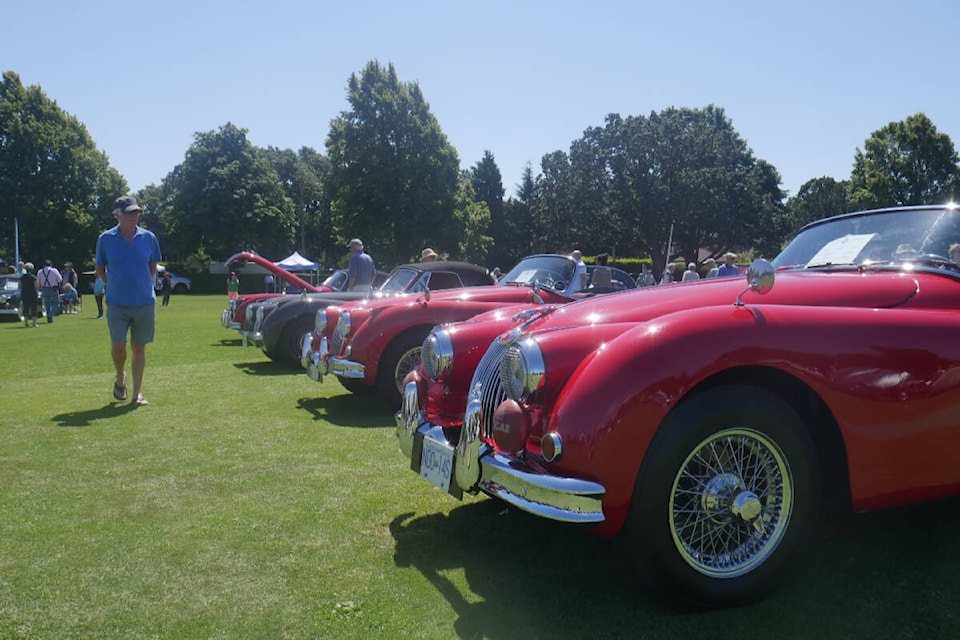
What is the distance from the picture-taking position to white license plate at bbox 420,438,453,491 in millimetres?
2961

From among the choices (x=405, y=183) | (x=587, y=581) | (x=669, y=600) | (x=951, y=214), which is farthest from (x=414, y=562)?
(x=405, y=183)

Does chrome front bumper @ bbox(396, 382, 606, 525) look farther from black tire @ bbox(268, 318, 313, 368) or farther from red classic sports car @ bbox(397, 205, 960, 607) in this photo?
black tire @ bbox(268, 318, 313, 368)

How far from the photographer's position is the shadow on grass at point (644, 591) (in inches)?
97.1

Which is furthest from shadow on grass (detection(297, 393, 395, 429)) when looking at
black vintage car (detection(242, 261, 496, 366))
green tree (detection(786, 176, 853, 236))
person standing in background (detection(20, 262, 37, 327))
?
green tree (detection(786, 176, 853, 236))

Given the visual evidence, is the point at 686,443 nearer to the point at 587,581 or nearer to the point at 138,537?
the point at 587,581

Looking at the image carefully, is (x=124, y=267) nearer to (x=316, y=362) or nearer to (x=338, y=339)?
(x=316, y=362)

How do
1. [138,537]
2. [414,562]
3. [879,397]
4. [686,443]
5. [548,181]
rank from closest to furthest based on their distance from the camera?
1. [686,443]
2. [879,397]
3. [414,562]
4. [138,537]
5. [548,181]

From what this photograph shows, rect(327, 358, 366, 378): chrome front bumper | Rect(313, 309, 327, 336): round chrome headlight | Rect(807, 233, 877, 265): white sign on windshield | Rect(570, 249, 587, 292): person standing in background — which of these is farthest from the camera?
Rect(313, 309, 327, 336): round chrome headlight

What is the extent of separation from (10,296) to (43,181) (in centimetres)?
2630

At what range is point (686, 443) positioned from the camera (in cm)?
242

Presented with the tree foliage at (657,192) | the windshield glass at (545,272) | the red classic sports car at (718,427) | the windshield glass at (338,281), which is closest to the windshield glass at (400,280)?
the windshield glass at (545,272)

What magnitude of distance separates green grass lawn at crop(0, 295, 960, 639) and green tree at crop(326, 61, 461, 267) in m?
35.2

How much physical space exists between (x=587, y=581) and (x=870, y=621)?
1040mm

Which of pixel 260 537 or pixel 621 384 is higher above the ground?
pixel 621 384
